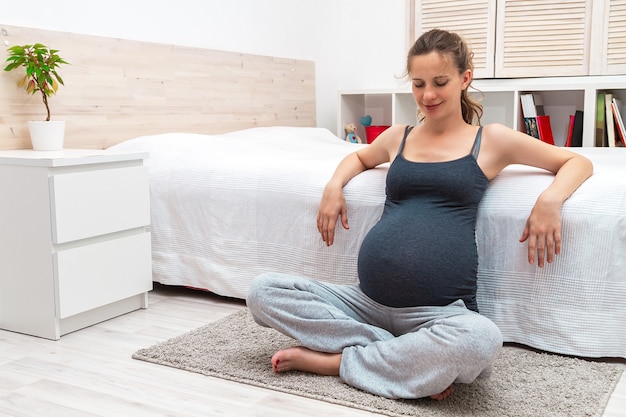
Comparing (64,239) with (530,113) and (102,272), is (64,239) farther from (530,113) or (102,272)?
(530,113)

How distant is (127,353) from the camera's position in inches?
68.1

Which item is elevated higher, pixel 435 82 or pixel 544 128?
pixel 435 82

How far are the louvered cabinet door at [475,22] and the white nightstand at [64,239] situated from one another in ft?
7.20

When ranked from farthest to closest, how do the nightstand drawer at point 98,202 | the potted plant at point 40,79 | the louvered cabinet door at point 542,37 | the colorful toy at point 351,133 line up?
the colorful toy at point 351,133
the louvered cabinet door at point 542,37
the potted plant at point 40,79
the nightstand drawer at point 98,202

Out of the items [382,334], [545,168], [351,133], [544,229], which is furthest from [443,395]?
[351,133]

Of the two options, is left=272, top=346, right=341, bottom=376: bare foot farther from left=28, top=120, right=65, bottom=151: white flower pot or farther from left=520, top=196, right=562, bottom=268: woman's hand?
left=28, top=120, right=65, bottom=151: white flower pot

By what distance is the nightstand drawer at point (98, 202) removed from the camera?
1.83 metres

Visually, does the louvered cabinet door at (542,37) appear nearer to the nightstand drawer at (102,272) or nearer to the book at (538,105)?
the book at (538,105)

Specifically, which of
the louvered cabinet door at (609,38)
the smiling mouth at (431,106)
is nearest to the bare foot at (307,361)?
the smiling mouth at (431,106)

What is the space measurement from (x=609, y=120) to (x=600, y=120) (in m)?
0.04

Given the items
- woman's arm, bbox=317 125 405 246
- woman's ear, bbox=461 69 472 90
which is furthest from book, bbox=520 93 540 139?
woman's ear, bbox=461 69 472 90

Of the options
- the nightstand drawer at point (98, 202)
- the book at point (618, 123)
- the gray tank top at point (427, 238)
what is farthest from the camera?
the book at point (618, 123)

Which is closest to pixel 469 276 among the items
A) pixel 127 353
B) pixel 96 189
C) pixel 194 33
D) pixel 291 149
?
pixel 127 353

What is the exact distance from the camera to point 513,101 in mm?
3684
